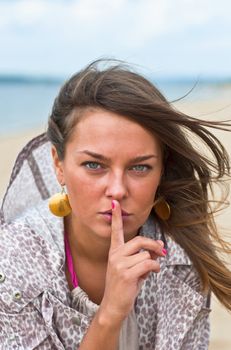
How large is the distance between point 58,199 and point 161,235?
497mm

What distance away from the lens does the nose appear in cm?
313

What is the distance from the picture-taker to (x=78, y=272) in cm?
361

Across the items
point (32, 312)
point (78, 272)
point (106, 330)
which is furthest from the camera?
point (78, 272)

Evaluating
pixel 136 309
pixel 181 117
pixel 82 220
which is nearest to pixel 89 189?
pixel 82 220

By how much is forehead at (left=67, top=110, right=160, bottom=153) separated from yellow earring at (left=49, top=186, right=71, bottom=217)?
327 mm

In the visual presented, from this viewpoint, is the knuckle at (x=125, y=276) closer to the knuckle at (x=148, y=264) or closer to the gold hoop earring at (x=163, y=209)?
the knuckle at (x=148, y=264)

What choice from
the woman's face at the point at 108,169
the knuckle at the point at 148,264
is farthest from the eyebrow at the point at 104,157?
the knuckle at the point at 148,264

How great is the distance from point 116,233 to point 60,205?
1.49 feet

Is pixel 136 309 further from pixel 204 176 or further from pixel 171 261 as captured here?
pixel 204 176

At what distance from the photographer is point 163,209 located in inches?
145

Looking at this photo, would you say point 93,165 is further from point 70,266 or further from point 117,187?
point 70,266

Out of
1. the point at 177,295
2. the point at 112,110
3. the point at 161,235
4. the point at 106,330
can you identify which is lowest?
the point at 106,330

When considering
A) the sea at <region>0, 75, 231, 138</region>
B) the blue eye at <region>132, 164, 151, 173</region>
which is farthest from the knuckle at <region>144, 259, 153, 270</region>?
the sea at <region>0, 75, 231, 138</region>

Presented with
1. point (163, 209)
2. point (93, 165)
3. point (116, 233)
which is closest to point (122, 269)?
point (116, 233)
